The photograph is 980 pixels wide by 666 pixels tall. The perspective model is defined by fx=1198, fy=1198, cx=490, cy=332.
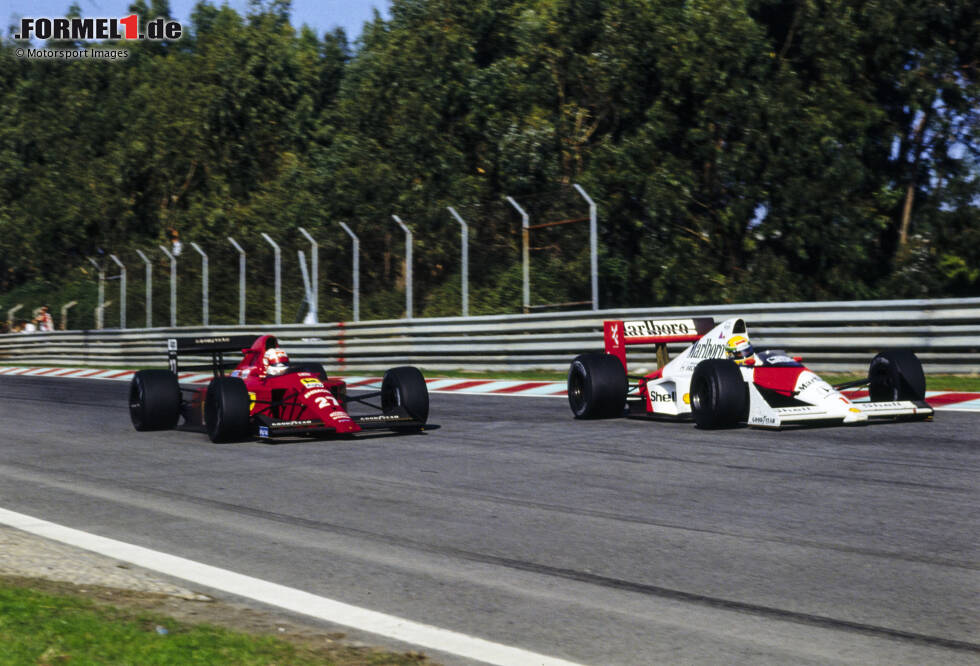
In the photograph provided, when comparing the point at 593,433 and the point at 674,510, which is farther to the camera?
the point at 593,433

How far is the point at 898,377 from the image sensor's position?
10188mm

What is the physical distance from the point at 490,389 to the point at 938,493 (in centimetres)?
923

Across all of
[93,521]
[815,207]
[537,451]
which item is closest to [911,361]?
[537,451]

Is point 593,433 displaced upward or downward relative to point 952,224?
downward

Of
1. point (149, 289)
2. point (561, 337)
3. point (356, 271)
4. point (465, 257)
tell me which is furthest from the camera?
point (149, 289)

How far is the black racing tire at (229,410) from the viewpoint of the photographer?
32.9 ft

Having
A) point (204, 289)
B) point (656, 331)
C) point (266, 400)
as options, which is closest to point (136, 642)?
point (266, 400)

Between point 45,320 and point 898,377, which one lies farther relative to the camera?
point 45,320

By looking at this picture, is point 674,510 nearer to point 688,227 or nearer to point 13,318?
point 688,227

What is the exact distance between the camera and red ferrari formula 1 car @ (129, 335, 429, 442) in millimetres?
10016

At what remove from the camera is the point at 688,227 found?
24406 mm

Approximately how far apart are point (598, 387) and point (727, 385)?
5.27 feet

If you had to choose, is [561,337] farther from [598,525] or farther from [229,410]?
[598,525]

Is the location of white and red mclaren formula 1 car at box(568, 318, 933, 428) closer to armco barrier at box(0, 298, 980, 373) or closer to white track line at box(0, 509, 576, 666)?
armco barrier at box(0, 298, 980, 373)
